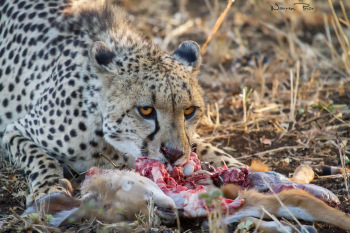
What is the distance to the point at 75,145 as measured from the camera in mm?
3102

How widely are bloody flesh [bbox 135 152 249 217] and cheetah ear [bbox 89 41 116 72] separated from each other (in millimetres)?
686

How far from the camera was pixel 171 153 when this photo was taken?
2.66 meters

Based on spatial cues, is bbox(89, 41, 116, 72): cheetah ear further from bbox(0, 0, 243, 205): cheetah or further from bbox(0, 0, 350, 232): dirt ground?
bbox(0, 0, 350, 232): dirt ground

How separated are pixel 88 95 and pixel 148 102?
53 cm

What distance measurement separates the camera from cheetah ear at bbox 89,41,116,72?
2986 millimetres

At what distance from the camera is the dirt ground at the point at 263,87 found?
137 inches

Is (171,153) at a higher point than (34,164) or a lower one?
higher

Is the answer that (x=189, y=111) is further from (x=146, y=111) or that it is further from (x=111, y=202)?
(x=111, y=202)

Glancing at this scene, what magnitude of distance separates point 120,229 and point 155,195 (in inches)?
10.1

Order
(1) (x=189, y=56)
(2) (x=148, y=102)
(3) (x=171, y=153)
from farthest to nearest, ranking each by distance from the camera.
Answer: (1) (x=189, y=56), (2) (x=148, y=102), (3) (x=171, y=153)

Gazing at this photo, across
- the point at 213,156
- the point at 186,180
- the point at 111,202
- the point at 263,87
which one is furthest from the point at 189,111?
the point at 263,87

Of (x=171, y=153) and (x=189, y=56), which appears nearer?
(x=171, y=153)

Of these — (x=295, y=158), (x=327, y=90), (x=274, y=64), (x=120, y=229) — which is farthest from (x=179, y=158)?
(x=274, y=64)

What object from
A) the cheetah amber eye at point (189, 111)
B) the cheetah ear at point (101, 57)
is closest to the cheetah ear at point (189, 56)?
the cheetah amber eye at point (189, 111)
